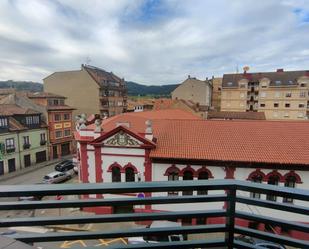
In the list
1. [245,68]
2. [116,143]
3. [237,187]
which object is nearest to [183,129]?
[116,143]

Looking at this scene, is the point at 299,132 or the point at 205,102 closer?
the point at 299,132

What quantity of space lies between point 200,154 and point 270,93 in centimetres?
4290

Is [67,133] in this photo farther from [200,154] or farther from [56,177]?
[200,154]

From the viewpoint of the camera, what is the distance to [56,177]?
62.8 ft

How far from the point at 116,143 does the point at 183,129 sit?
4.78 meters

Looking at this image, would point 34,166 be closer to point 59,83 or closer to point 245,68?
point 59,83

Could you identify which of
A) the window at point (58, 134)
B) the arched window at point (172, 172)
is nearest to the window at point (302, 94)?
the arched window at point (172, 172)

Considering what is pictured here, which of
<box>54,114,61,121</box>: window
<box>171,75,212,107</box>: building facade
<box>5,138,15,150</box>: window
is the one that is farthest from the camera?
<box>171,75,212,107</box>: building facade

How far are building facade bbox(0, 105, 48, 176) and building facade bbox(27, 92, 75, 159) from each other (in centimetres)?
96

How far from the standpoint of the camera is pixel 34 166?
2495 centimetres

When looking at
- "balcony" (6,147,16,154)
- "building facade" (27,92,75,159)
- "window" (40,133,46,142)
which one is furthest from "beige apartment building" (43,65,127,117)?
"balcony" (6,147,16,154)

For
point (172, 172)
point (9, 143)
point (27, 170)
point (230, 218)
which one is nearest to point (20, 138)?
point (9, 143)

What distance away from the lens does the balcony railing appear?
70.8 inches

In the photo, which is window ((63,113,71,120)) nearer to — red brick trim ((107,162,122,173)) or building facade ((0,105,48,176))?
building facade ((0,105,48,176))
